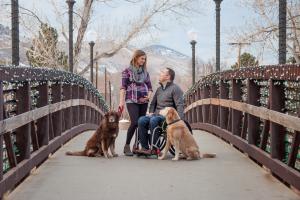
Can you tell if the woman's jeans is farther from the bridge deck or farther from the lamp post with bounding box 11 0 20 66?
the lamp post with bounding box 11 0 20 66

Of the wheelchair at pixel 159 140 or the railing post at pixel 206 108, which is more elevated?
the railing post at pixel 206 108

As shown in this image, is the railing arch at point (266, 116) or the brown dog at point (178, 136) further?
the brown dog at point (178, 136)

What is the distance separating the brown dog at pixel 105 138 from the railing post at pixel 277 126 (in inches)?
101

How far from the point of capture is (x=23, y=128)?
6.89 metres

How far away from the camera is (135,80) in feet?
29.7

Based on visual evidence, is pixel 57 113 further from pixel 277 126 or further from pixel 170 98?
pixel 277 126

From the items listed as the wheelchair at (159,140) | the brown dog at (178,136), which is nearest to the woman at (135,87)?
the wheelchair at (159,140)

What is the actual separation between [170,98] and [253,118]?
1203mm

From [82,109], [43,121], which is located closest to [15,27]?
[43,121]

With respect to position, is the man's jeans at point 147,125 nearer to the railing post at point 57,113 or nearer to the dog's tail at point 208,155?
the dog's tail at point 208,155

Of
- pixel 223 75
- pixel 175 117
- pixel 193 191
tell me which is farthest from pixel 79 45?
pixel 193 191

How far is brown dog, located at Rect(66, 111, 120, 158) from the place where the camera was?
8828 mm

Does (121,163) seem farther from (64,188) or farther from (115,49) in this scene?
(115,49)

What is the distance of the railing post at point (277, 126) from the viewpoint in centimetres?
691
